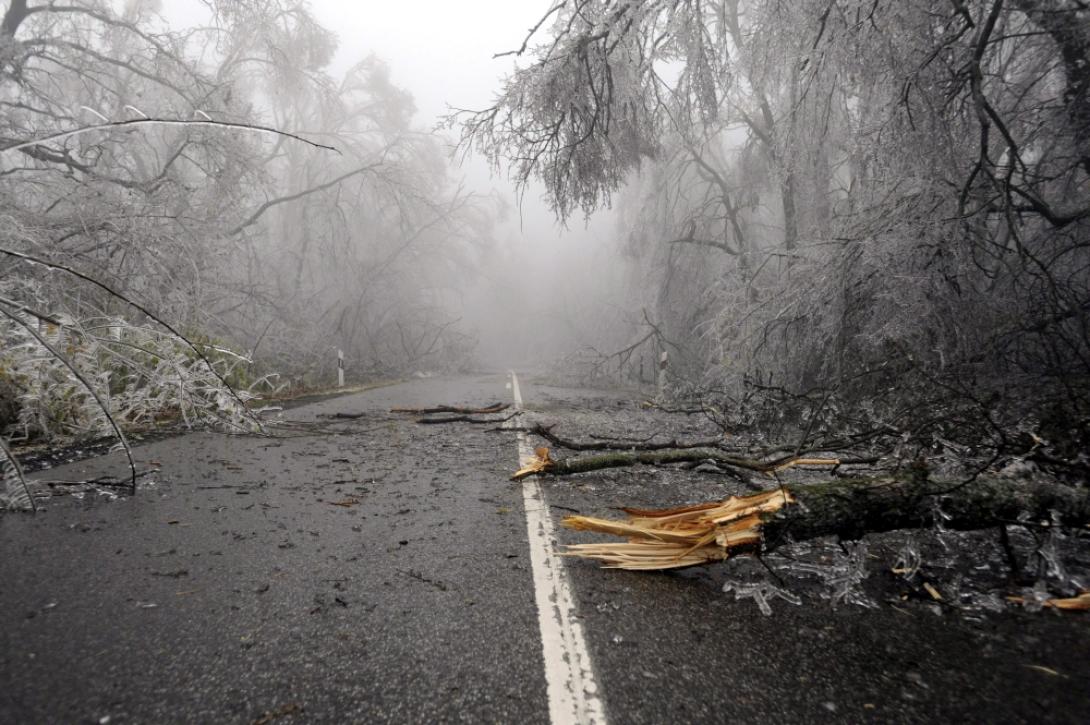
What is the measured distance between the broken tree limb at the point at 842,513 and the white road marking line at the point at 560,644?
0.24m

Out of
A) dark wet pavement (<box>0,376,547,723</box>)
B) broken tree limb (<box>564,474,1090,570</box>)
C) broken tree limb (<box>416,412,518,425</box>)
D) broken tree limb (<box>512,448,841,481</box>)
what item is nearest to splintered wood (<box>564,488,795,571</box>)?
broken tree limb (<box>564,474,1090,570</box>)

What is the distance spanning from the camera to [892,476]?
2846 millimetres

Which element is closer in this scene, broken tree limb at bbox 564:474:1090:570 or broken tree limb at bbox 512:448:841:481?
broken tree limb at bbox 564:474:1090:570

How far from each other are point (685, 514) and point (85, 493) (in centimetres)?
386

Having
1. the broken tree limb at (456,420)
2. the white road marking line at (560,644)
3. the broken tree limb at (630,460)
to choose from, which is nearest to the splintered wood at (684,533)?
the white road marking line at (560,644)

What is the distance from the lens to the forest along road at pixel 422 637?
5.45 ft

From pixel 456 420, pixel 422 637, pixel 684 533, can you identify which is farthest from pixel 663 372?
pixel 422 637

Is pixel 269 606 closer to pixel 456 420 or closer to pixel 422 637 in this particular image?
pixel 422 637

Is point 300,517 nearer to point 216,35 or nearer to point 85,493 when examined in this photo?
point 85,493

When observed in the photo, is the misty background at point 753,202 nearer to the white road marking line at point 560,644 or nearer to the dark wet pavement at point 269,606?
the dark wet pavement at point 269,606

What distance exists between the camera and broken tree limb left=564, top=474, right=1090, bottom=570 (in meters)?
2.53

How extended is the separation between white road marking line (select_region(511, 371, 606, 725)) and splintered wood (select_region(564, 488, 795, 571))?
7.9 inches

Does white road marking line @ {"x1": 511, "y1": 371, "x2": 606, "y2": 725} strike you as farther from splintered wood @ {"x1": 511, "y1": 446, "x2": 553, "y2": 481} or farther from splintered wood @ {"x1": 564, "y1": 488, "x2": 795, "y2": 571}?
splintered wood @ {"x1": 511, "y1": 446, "x2": 553, "y2": 481}

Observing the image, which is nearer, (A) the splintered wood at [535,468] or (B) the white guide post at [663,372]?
(A) the splintered wood at [535,468]
